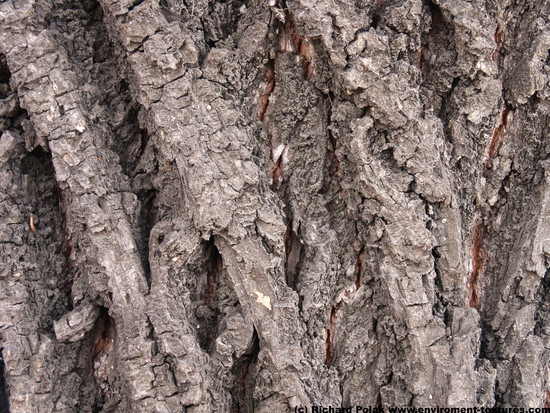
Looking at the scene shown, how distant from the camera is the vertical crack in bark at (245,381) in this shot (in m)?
1.87

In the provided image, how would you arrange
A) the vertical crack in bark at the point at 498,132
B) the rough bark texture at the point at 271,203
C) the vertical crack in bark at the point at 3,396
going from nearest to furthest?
1. the rough bark texture at the point at 271,203
2. the vertical crack in bark at the point at 3,396
3. the vertical crack in bark at the point at 498,132

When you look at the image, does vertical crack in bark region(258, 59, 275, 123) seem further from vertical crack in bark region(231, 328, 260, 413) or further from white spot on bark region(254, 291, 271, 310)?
vertical crack in bark region(231, 328, 260, 413)

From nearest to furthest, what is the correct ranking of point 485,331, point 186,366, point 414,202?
point 186,366, point 414,202, point 485,331

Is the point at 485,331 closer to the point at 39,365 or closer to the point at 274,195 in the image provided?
the point at 274,195

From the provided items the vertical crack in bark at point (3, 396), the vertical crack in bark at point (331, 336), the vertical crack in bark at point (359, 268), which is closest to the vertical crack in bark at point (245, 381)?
the vertical crack in bark at point (331, 336)

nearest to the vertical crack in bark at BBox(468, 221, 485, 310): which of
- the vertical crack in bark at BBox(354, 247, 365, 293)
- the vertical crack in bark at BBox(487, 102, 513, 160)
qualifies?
the vertical crack in bark at BBox(487, 102, 513, 160)

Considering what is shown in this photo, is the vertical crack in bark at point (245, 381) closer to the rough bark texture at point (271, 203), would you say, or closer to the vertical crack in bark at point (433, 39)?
the rough bark texture at point (271, 203)

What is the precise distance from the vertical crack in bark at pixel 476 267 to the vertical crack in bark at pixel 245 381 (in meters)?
0.93

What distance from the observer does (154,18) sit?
1.76 m

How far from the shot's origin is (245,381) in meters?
1.90

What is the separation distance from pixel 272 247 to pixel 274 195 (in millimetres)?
204

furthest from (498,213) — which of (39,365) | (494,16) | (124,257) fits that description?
(39,365)

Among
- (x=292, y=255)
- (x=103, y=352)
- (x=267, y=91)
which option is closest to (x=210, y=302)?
(x=292, y=255)

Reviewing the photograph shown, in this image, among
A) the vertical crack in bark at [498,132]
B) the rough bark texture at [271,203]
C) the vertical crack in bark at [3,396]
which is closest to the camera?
the rough bark texture at [271,203]
